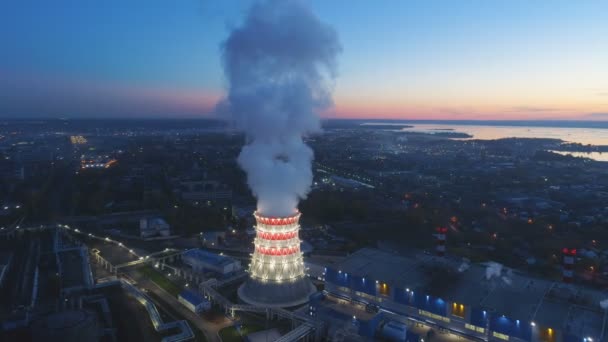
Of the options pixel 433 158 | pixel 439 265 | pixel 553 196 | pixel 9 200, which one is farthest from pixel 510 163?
pixel 9 200

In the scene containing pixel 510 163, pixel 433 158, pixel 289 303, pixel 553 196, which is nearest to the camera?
pixel 289 303

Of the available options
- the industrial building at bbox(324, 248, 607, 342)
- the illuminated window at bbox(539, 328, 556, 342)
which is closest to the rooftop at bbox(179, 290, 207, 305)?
the industrial building at bbox(324, 248, 607, 342)

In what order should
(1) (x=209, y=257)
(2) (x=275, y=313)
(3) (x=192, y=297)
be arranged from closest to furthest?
(2) (x=275, y=313) → (3) (x=192, y=297) → (1) (x=209, y=257)

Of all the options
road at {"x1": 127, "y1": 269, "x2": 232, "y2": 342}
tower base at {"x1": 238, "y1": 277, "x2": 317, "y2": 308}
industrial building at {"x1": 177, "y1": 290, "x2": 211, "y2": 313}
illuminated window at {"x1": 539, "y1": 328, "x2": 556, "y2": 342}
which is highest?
illuminated window at {"x1": 539, "y1": 328, "x2": 556, "y2": 342}

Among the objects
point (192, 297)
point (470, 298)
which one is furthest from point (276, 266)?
point (470, 298)

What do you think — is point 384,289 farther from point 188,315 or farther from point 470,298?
point 188,315

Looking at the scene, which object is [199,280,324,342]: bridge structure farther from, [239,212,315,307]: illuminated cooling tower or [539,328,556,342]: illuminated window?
[539,328,556,342]: illuminated window

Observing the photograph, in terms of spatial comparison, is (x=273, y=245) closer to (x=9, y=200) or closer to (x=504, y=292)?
(x=504, y=292)
